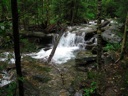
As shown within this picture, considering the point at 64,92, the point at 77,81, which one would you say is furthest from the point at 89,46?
the point at 64,92

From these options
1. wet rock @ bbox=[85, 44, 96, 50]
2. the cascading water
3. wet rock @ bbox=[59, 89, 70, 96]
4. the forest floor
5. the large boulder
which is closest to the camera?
the forest floor

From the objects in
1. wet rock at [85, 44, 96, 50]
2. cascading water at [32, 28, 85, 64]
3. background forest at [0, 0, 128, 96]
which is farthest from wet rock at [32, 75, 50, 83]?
wet rock at [85, 44, 96, 50]

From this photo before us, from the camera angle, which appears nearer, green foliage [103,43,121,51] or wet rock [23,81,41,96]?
wet rock [23,81,41,96]

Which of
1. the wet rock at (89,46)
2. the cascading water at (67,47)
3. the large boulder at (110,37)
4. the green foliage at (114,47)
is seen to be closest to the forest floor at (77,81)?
the green foliage at (114,47)

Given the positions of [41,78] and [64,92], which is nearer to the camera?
[64,92]

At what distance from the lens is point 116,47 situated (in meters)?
13.4

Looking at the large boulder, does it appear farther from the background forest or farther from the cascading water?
the cascading water

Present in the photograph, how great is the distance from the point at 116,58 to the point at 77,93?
434 centimetres

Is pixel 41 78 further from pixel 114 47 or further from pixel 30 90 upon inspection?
pixel 114 47

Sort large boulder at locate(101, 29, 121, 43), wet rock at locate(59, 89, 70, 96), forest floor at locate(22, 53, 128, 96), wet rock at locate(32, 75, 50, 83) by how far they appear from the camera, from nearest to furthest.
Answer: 1. forest floor at locate(22, 53, 128, 96)
2. wet rock at locate(59, 89, 70, 96)
3. wet rock at locate(32, 75, 50, 83)
4. large boulder at locate(101, 29, 121, 43)

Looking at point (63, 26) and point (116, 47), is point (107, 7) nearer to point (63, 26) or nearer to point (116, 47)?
point (63, 26)

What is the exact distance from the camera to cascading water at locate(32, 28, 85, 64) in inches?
585

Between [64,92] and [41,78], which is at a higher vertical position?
[41,78]

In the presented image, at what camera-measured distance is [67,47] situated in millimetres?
17984
